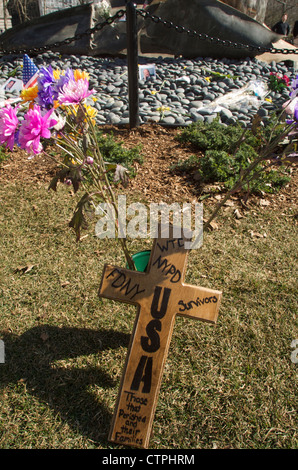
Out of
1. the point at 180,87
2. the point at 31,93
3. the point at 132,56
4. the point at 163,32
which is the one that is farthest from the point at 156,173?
the point at 163,32

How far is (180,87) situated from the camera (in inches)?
245

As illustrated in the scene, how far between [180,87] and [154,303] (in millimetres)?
5336

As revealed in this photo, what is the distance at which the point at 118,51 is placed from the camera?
7.81m

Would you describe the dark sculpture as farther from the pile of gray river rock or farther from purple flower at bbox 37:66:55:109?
purple flower at bbox 37:66:55:109

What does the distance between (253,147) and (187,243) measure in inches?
114

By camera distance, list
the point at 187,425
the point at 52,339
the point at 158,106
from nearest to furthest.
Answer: the point at 187,425 → the point at 52,339 → the point at 158,106

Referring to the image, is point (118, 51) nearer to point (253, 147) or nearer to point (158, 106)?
point (158, 106)

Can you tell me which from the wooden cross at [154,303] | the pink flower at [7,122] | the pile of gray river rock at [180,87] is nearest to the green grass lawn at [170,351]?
the wooden cross at [154,303]

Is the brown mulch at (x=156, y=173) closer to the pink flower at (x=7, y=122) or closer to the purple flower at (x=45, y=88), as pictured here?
the purple flower at (x=45, y=88)

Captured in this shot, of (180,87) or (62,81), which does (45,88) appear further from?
(180,87)

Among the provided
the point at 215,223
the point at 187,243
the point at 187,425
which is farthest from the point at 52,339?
the point at 215,223

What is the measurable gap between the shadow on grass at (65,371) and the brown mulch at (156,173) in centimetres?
169

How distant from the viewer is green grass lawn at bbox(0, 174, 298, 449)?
6.14 feet

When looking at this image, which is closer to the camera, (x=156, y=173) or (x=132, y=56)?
(x=156, y=173)
